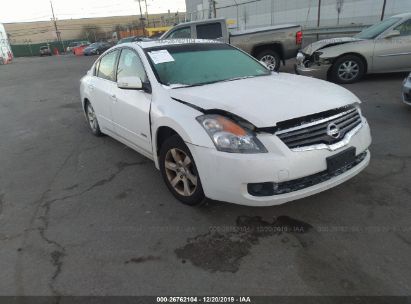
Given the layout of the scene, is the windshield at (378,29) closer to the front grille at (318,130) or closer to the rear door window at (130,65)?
the front grille at (318,130)

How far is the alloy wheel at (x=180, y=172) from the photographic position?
327 cm

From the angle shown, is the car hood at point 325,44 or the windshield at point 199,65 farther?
the car hood at point 325,44

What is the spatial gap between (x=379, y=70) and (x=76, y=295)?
28.4 feet

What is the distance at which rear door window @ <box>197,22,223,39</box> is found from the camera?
37.3ft

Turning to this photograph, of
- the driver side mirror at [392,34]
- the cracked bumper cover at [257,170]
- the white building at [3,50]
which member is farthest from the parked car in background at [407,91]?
the white building at [3,50]

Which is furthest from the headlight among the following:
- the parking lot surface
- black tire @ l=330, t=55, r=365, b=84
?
black tire @ l=330, t=55, r=365, b=84

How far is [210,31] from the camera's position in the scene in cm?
1141

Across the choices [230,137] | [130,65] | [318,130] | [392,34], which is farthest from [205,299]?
[392,34]

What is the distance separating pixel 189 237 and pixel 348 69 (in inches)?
287

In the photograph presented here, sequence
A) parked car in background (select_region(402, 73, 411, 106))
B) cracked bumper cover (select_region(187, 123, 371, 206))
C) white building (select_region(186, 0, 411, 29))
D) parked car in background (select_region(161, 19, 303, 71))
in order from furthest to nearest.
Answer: white building (select_region(186, 0, 411, 29)), parked car in background (select_region(161, 19, 303, 71)), parked car in background (select_region(402, 73, 411, 106)), cracked bumper cover (select_region(187, 123, 371, 206))

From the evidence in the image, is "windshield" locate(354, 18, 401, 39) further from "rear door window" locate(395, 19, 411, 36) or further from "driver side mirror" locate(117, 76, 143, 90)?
"driver side mirror" locate(117, 76, 143, 90)

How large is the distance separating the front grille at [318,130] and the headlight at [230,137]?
22 cm

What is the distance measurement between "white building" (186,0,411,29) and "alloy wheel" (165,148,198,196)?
53.8ft

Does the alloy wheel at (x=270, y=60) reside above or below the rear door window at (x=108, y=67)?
below
